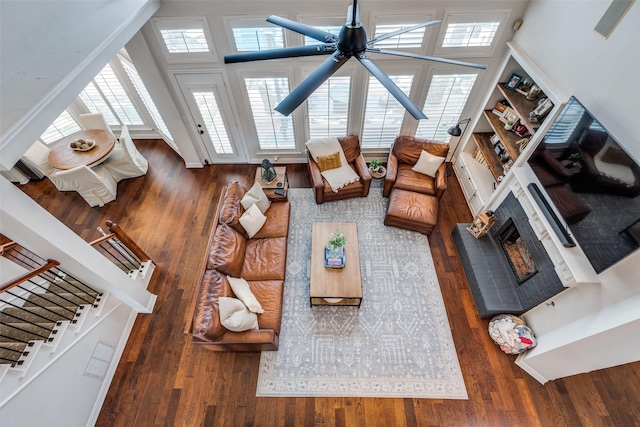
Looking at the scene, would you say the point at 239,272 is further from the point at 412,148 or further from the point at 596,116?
the point at 596,116

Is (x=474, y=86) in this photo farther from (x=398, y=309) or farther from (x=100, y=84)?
(x=100, y=84)

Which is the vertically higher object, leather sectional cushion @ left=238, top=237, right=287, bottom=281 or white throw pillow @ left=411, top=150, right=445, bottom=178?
white throw pillow @ left=411, top=150, right=445, bottom=178

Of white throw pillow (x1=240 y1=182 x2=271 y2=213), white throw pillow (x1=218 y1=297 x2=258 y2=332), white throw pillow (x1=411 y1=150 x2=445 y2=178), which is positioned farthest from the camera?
white throw pillow (x1=411 y1=150 x2=445 y2=178)

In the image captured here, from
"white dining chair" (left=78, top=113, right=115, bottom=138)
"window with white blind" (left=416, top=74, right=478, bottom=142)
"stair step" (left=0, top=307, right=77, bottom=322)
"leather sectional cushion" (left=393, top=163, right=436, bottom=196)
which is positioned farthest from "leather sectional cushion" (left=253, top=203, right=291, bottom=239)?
"white dining chair" (left=78, top=113, right=115, bottom=138)

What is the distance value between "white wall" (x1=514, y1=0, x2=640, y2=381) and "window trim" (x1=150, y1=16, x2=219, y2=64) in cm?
411

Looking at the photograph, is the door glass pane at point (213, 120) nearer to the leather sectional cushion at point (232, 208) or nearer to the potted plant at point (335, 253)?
the leather sectional cushion at point (232, 208)

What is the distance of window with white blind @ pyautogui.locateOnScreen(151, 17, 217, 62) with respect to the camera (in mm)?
3732

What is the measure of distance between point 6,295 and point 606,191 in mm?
6727

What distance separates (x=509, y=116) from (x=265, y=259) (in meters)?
4.04

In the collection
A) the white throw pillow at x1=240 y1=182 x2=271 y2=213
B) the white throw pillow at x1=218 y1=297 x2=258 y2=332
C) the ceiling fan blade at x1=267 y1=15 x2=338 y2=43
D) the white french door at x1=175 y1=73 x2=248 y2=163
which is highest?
the white french door at x1=175 y1=73 x2=248 y2=163

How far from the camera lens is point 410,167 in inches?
199

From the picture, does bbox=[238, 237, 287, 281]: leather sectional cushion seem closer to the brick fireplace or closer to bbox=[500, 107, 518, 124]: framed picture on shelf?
the brick fireplace

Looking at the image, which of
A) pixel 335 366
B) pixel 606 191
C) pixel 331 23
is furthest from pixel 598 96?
pixel 335 366

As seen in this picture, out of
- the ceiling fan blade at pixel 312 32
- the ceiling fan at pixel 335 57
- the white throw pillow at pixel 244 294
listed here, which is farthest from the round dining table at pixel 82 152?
the ceiling fan blade at pixel 312 32
